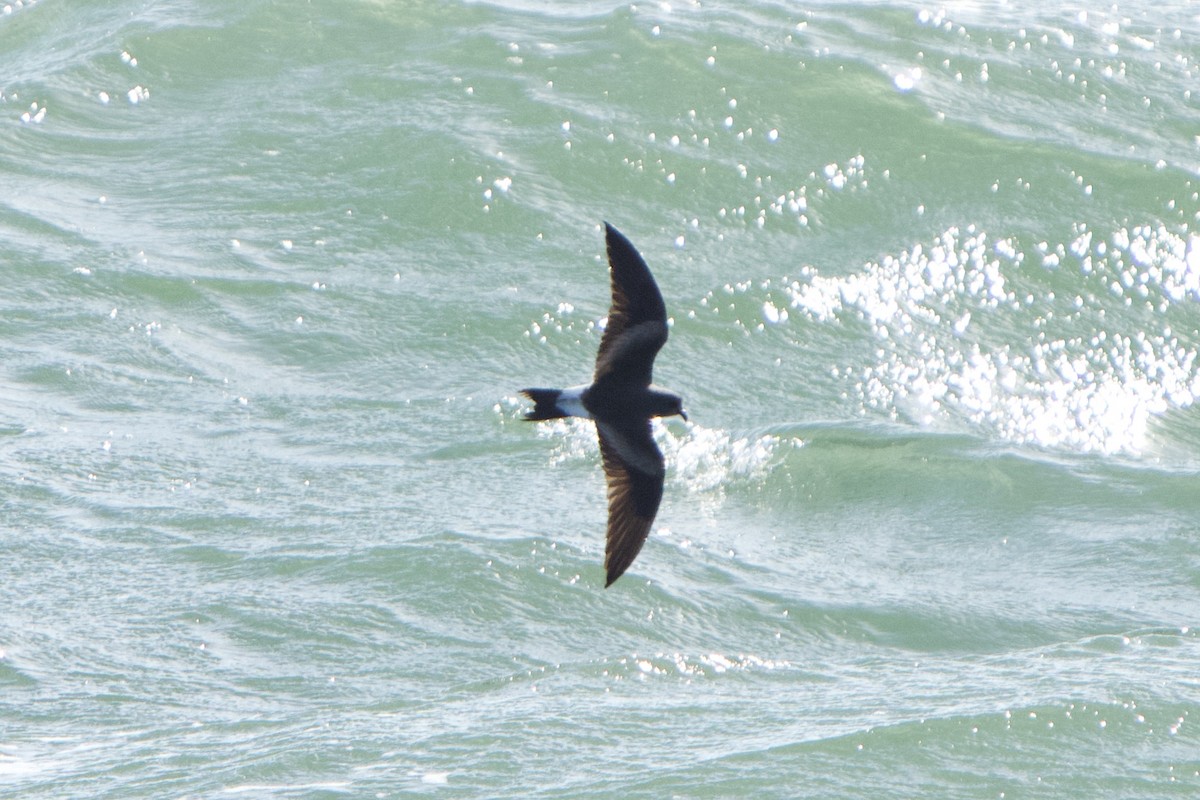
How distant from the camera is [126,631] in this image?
705 centimetres

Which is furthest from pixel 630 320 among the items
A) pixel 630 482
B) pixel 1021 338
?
pixel 1021 338

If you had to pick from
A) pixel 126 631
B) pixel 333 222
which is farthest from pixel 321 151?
pixel 126 631

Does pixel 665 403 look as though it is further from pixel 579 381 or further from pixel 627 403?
pixel 579 381

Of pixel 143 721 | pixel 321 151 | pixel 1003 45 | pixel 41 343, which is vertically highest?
pixel 1003 45

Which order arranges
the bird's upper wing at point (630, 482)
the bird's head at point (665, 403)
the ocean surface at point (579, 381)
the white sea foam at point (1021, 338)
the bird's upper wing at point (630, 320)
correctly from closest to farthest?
1. the bird's upper wing at point (630, 320)
2. the bird's upper wing at point (630, 482)
3. the bird's head at point (665, 403)
4. the ocean surface at point (579, 381)
5. the white sea foam at point (1021, 338)

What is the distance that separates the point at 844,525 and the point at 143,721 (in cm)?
333

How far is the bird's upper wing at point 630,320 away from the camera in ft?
17.4

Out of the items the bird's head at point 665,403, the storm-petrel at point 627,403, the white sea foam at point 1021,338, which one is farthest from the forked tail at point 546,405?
the white sea foam at point 1021,338

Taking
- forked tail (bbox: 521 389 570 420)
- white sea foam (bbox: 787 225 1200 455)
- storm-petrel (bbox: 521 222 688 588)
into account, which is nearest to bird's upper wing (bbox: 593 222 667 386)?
storm-petrel (bbox: 521 222 688 588)

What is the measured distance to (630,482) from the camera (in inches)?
216

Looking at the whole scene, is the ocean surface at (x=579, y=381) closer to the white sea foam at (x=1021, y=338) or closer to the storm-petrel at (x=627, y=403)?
the white sea foam at (x=1021, y=338)

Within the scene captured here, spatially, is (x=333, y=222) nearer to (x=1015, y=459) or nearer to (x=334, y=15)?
(x=334, y=15)

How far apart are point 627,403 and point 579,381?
3.38 meters

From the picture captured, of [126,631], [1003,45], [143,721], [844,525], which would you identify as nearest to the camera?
[143,721]
